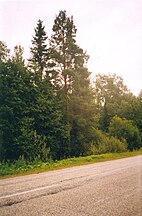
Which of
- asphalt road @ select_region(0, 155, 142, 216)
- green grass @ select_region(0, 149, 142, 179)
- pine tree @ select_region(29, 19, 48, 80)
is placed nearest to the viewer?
asphalt road @ select_region(0, 155, 142, 216)

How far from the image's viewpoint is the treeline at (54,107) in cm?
2145

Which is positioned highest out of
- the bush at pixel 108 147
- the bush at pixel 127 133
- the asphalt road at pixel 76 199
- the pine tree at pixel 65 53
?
the pine tree at pixel 65 53

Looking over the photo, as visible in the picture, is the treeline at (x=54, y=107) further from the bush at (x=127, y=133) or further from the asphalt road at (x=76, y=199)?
the asphalt road at (x=76, y=199)

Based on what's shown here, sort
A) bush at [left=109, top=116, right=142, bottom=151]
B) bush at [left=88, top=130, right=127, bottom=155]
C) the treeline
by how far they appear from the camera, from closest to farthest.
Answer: the treeline → bush at [left=88, top=130, right=127, bottom=155] → bush at [left=109, top=116, right=142, bottom=151]

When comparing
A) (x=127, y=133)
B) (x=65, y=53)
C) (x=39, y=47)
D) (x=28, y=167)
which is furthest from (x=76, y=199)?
(x=39, y=47)

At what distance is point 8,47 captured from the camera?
33.0m

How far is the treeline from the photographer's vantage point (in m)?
21.5

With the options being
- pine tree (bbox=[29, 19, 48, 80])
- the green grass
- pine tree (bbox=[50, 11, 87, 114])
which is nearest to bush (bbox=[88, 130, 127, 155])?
the green grass

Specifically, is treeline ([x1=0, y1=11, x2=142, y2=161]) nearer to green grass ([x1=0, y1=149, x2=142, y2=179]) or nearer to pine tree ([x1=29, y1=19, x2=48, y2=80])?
pine tree ([x1=29, y1=19, x2=48, y2=80])

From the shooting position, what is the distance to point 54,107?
26.9 m

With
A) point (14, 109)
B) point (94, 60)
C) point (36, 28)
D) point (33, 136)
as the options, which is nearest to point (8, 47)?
point (36, 28)

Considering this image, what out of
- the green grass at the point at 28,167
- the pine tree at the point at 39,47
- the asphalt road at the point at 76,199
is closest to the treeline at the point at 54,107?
the pine tree at the point at 39,47

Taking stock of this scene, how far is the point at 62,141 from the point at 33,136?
7.34 m

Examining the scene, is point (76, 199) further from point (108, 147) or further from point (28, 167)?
point (108, 147)
